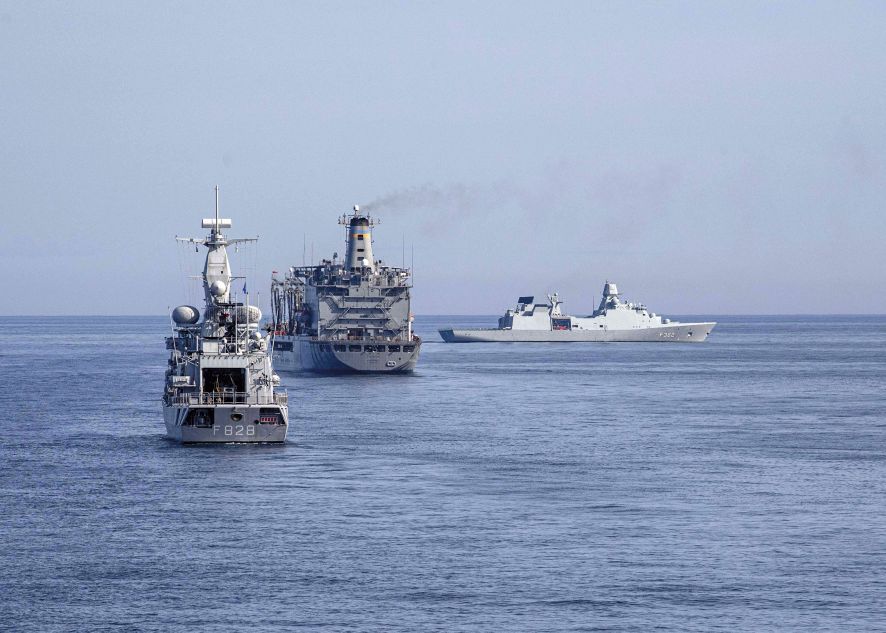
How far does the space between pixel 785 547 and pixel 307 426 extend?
125 ft

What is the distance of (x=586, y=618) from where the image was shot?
29.7 metres

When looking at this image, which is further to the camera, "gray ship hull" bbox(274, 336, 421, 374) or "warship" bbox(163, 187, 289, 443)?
"gray ship hull" bbox(274, 336, 421, 374)

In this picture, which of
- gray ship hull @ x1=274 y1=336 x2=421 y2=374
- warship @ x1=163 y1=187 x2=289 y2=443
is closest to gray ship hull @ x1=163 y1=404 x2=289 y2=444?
warship @ x1=163 y1=187 x2=289 y2=443

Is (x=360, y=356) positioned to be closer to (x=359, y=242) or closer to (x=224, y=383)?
Result: (x=359, y=242)

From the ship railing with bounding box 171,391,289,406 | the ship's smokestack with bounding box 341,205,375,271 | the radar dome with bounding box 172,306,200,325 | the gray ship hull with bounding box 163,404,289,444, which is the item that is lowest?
the gray ship hull with bounding box 163,404,289,444

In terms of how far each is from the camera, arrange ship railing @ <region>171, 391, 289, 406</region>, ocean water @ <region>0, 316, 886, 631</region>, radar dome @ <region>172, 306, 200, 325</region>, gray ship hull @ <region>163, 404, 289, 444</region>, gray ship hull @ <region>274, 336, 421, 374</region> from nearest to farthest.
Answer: ocean water @ <region>0, 316, 886, 631</region>
gray ship hull @ <region>163, 404, 289, 444</region>
ship railing @ <region>171, 391, 289, 406</region>
radar dome @ <region>172, 306, 200, 325</region>
gray ship hull @ <region>274, 336, 421, 374</region>

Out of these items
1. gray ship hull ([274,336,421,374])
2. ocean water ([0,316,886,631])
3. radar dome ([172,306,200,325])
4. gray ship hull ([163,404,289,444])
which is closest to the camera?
ocean water ([0,316,886,631])

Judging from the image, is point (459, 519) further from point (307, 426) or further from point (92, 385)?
point (92, 385)

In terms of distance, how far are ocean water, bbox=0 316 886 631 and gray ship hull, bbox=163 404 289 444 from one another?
872 mm

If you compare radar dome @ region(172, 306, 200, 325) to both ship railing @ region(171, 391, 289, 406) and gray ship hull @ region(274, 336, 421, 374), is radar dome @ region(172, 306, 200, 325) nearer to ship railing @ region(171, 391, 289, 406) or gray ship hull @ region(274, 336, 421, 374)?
ship railing @ region(171, 391, 289, 406)

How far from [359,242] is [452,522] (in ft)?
281

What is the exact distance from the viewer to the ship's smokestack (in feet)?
406

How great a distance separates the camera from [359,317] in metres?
120

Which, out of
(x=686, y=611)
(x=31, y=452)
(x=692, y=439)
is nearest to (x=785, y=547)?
(x=686, y=611)
